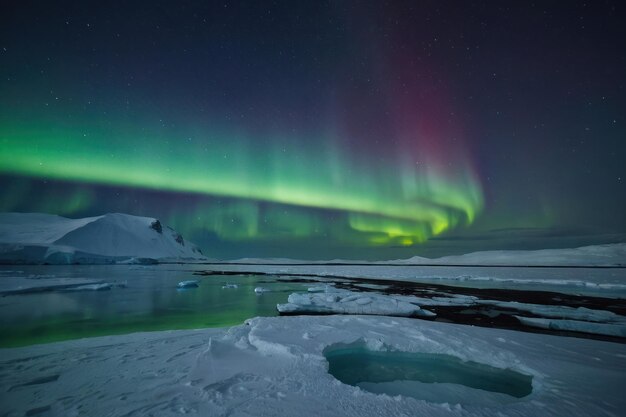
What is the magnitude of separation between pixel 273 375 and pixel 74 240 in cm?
11701

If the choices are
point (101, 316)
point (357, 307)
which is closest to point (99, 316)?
point (101, 316)

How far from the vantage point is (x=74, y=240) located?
94.9 m

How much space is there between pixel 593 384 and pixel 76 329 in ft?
51.1

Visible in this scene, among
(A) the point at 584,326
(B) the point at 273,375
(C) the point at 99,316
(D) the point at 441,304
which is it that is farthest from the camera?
(D) the point at 441,304

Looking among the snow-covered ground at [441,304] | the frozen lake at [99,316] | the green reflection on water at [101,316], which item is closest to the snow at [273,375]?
the green reflection on water at [101,316]

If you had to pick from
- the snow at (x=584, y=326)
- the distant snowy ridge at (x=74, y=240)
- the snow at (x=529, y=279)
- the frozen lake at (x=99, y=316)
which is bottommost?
the frozen lake at (x=99, y=316)

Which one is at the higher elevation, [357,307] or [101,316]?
[357,307]

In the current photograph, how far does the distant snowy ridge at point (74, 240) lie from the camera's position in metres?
77.7

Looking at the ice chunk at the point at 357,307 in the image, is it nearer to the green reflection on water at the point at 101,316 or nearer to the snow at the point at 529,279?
the green reflection on water at the point at 101,316

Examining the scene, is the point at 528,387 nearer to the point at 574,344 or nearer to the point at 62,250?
the point at 574,344

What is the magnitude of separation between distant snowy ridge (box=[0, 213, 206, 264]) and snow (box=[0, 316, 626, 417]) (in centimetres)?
9583

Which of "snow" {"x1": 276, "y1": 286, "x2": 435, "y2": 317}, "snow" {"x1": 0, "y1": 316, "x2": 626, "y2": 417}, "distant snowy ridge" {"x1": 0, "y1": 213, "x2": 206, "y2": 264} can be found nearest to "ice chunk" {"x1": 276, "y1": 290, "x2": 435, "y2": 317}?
"snow" {"x1": 276, "y1": 286, "x2": 435, "y2": 317}

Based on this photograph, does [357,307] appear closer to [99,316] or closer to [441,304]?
[441,304]

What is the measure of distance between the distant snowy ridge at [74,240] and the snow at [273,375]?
95826mm
